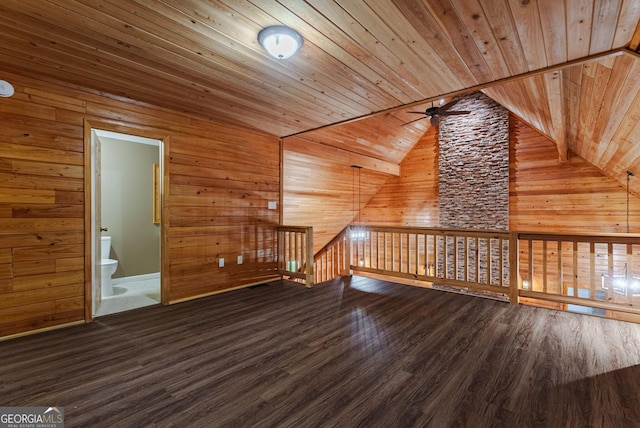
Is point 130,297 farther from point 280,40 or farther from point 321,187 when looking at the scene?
point 321,187

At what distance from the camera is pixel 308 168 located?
5469 mm

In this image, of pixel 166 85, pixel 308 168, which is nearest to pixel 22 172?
pixel 166 85

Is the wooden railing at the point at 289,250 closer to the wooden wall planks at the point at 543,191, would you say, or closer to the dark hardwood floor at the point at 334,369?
the dark hardwood floor at the point at 334,369

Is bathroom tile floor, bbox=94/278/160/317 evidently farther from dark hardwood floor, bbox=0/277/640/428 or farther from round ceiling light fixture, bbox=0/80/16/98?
round ceiling light fixture, bbox=0/80/16/98

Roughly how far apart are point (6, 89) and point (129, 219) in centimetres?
253

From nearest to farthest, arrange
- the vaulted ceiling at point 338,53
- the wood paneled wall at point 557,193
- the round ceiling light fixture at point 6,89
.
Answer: the vaulted ceiling at point 338,53 → the round ceiling light fixture at point 6,89 → the wood paneled wall at point 557,193

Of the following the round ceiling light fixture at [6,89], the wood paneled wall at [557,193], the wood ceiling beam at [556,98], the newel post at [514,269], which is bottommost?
the newel post at [514,269]

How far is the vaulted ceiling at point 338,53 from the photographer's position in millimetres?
1741

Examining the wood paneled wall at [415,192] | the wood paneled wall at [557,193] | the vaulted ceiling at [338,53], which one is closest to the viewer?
the vaulted ceiling at [338,53]

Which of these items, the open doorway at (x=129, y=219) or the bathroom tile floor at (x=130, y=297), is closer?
the bathroom tile floor at (x=130, y=297)

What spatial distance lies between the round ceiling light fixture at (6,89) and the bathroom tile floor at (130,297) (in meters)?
2.18

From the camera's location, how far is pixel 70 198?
9.16ft

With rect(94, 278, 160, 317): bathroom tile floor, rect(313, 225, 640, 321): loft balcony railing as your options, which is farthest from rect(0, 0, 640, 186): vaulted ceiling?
rect(94, 278, 160, 317): bathroom tile floor

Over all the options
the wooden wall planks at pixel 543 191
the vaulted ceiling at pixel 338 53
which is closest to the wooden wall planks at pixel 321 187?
the wooden wall planks at pixel 543 191
